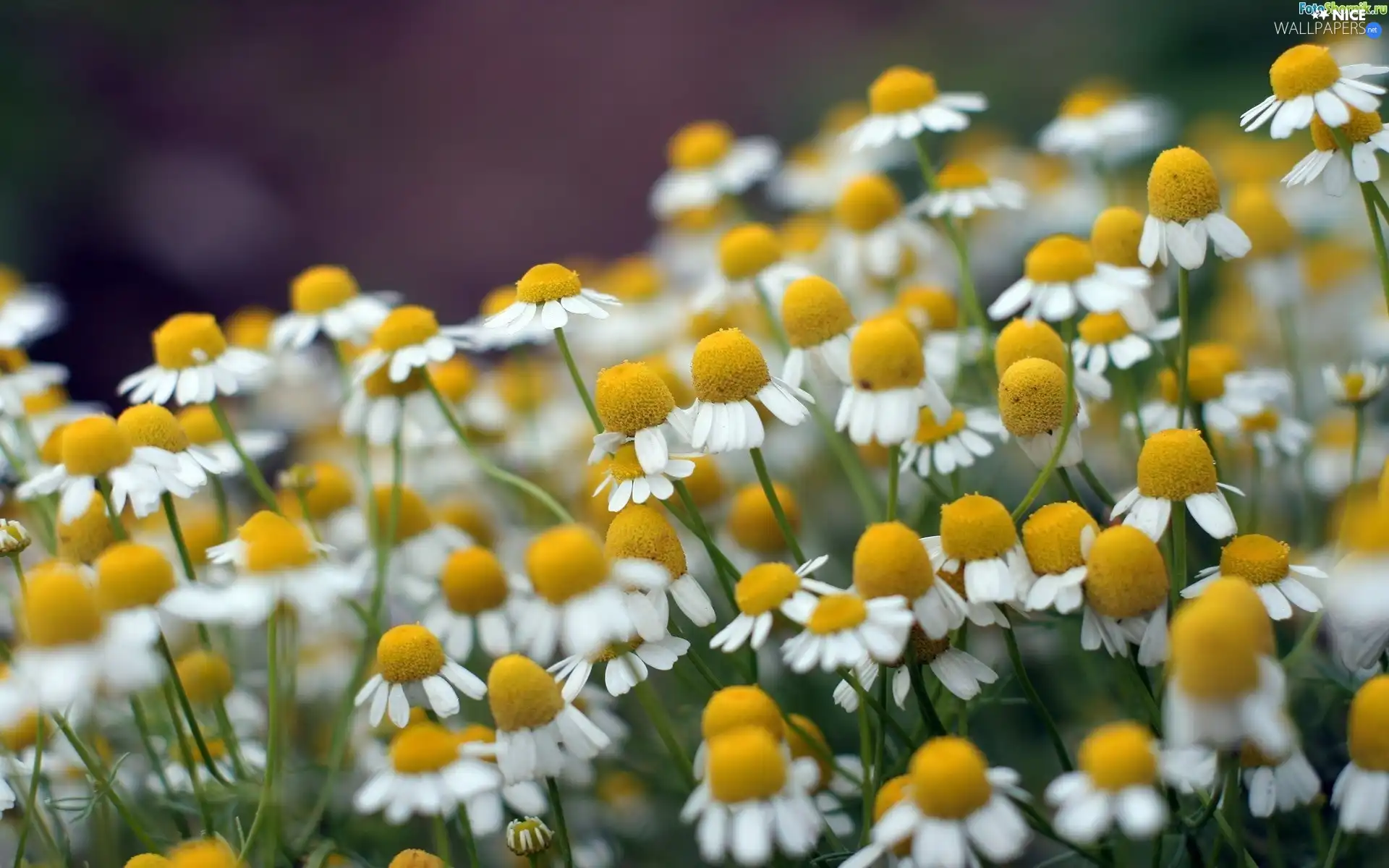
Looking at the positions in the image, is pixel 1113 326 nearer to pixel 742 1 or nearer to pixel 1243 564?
pixel 1243 564

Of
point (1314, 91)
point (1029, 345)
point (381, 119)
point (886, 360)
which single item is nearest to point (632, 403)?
point (886, 360)

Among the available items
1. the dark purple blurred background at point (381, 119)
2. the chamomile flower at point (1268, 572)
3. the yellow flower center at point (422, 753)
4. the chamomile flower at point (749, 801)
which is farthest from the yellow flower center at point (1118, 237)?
the dark purple blurred background at point (381, 119)

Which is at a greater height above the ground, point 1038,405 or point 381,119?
point 381,119

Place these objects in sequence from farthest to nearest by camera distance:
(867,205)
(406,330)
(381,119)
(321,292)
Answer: (381,119)
(867,205)
(321,292)
(406,330)

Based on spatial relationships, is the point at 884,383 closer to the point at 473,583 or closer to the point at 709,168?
the point at 473,583

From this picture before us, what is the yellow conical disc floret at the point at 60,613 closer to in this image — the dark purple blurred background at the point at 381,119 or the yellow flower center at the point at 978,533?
the yellow flower center at the point at 978,533
